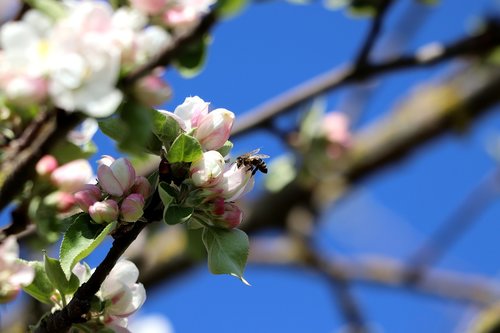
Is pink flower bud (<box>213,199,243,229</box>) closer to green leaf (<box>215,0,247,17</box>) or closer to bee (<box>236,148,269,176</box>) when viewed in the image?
bee (<box>236,148,269,176</box>)

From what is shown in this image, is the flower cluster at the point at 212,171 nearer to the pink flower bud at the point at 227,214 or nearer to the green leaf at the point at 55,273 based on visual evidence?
the pink flower bud at the point at 227,214

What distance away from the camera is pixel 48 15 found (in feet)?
2.56

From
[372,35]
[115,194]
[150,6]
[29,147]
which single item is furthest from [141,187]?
[372,35]

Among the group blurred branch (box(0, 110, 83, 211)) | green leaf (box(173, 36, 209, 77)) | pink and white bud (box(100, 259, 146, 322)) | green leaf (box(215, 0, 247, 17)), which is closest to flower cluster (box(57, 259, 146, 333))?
pink and white bud (box(100, 259, 146, 322))

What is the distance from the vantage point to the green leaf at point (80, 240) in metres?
0.67

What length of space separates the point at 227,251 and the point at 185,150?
0.08m

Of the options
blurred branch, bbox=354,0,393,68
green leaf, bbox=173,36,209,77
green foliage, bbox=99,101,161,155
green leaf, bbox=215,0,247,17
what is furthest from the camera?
blurred branch, bbox=354,0,393,68

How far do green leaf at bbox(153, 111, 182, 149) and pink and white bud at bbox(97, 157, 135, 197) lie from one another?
33mm

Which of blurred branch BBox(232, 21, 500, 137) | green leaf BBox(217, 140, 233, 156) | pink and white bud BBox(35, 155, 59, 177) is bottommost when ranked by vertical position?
pink and white bud BBox(35, 155, 59, 177)

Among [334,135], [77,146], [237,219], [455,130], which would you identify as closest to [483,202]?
[455,130]

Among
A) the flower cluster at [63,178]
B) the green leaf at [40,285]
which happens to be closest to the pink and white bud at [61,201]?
the flower cluster at [63,178]

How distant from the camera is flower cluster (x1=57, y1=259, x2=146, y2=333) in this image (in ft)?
2.27

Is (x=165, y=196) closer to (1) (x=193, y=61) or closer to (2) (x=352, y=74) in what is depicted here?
(1) (x=193, y=61)

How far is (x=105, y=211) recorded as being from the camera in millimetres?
690
